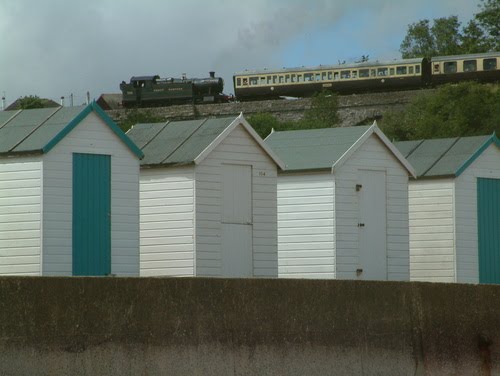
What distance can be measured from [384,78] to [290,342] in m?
81.1

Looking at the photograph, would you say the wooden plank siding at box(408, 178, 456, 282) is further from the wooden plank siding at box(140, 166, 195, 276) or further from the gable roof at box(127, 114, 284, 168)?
the wooden plank siding at box(140, 166, 195, 276)

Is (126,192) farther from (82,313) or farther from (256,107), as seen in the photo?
(256,107)

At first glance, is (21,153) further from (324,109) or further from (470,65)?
(470,65)

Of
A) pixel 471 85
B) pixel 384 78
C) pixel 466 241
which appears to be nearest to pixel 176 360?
pixel 466 241

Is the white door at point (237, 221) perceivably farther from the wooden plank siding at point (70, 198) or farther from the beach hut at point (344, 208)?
the wooden plank siding at point (70, 198)

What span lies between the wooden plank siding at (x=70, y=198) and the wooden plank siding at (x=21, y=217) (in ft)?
0.41

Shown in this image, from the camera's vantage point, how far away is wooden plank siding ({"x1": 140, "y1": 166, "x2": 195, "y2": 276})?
22438 mm

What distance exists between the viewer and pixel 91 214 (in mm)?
20953

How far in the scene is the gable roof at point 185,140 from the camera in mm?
22672

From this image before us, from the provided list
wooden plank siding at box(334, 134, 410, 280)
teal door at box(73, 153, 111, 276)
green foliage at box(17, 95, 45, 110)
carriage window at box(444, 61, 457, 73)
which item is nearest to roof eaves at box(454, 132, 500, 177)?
wooden plank siding at box(334, 134, 410, 280)

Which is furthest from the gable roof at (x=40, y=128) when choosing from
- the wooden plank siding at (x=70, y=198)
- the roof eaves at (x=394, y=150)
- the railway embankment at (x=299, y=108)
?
the railway embankment at (x=299, y=108)

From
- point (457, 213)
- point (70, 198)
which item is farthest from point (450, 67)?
point (70, 198)

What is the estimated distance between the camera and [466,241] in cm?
2689

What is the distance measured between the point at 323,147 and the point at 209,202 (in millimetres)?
3679
